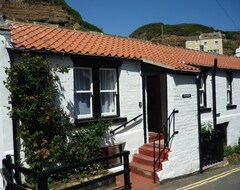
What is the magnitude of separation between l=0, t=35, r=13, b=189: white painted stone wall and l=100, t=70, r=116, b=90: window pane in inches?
129

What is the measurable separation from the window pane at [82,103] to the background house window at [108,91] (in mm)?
580

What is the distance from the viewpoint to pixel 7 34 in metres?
7.22

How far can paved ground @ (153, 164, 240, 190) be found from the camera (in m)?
8.51

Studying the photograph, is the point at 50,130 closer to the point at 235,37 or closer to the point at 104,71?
the point at 104,71

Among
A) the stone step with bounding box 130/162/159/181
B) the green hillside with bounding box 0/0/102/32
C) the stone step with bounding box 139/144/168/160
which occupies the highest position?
the green hillside with bounding box 0/0/102/32

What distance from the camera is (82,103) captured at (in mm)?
9031

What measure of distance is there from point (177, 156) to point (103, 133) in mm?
2781

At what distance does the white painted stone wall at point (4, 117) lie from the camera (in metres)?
7.11

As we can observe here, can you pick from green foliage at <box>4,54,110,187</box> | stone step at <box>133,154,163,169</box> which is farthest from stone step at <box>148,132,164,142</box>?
green foliage at <box>4,54,110,187</box>

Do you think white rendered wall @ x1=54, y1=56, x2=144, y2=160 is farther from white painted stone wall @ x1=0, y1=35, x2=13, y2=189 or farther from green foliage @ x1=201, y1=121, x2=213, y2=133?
green foliage @ x1=201, y1=121, x2=213, y2=133

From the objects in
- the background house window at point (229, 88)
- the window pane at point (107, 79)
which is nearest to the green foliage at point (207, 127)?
the background house window at point (229, 88)

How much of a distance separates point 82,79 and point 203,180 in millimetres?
5202

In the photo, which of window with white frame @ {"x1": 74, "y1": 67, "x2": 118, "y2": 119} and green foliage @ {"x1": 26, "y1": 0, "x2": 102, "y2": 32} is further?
green foliage @ {"x1": 26, "y1": 0, "x2": 102, "y2": 32}

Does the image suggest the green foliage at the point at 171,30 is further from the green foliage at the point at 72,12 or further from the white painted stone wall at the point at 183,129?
the white painted stone wall at the point at 183,129
